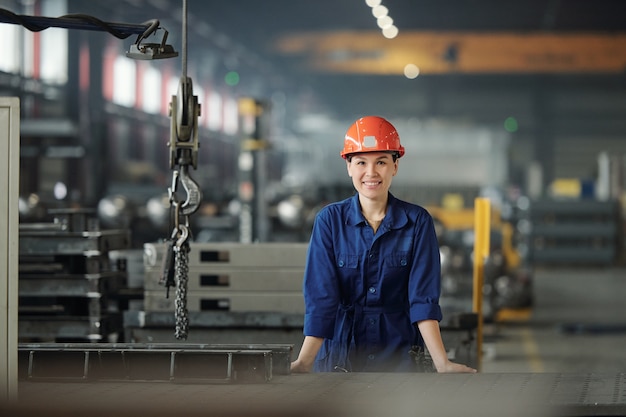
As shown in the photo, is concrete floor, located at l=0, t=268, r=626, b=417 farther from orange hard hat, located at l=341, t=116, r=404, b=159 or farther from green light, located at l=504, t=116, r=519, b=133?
green light, located at l=504, t=116, r=519, b=133

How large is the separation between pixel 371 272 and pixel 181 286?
700 mm

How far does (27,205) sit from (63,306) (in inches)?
165

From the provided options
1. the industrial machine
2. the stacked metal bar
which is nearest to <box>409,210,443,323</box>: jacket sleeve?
the stacked metal bar

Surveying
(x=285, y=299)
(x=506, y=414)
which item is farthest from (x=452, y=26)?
(x=506, y=414)

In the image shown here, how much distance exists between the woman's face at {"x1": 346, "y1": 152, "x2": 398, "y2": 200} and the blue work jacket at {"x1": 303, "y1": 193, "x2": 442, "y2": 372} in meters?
0.08

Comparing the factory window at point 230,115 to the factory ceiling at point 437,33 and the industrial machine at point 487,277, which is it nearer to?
the factory ceiling at point 437,33

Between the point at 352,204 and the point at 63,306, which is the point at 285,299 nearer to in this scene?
the point at 63,306

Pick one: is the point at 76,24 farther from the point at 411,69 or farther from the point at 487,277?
the point at 411,69

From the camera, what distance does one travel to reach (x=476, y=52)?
21.1 metres

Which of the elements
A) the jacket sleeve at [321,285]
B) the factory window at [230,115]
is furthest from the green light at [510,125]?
the jacket sleeve at [321,285]

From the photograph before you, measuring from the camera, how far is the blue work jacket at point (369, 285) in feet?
11.9

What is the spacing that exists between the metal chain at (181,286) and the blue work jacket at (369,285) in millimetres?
423

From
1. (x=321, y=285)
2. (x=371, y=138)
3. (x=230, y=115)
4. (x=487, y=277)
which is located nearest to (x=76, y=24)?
(x=371, y=138)

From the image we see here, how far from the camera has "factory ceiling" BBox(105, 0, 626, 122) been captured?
20219mm
